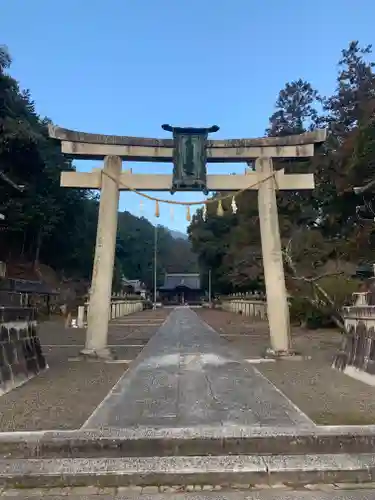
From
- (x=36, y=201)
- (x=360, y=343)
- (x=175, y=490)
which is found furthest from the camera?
(x=36, y=201)

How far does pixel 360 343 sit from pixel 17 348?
5.85 metres

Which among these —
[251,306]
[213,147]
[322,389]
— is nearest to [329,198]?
[251,306]

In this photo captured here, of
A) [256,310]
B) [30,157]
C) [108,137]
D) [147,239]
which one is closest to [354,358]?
[108,137]

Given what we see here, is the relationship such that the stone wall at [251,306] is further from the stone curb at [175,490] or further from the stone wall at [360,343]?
the stone curb at [175,490]

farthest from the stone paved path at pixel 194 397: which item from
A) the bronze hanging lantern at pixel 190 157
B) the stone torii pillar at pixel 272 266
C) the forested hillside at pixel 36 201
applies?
the forested hillside at pixel 36 201

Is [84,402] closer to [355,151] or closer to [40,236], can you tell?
[355,151]

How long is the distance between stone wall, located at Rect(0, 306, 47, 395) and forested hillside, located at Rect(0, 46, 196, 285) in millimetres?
13354

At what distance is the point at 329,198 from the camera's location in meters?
24.5

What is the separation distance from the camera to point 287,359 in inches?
406

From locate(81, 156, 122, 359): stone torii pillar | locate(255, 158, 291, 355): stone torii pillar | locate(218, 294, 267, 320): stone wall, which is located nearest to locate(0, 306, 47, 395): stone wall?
locate(81, 156, 122, 359): stone torii pillar

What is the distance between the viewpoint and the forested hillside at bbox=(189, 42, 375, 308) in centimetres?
2053

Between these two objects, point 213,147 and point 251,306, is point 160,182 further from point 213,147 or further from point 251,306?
point 251,306

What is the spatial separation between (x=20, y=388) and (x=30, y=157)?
26.6 m

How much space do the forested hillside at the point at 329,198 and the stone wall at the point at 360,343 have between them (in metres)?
9.28
